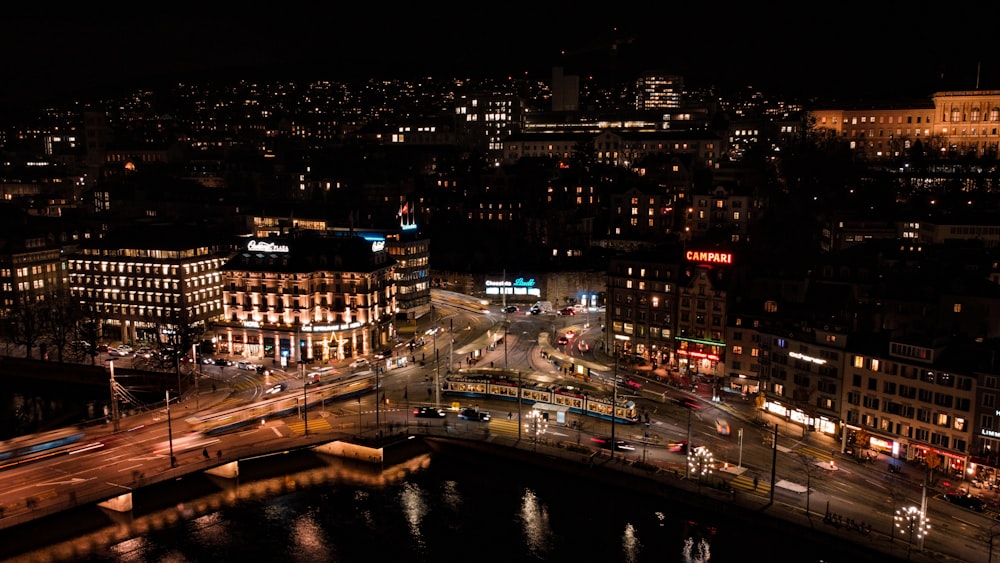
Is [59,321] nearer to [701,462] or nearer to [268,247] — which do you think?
[268,247]

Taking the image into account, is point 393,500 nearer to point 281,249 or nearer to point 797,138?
point 281,249

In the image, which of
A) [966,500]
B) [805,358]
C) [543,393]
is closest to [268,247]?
[543,393]

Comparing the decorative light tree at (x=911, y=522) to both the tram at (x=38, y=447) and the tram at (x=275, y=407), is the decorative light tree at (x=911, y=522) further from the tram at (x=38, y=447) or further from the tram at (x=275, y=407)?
the tram at (x=38, y=447)

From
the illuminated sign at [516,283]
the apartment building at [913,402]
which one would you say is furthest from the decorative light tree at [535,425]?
the illuminated sign at [516,283]

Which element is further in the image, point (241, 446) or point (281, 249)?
point (281, 249)

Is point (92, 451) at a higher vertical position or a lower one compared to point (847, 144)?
lower

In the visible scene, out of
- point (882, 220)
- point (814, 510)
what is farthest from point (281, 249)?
point (882, 220)

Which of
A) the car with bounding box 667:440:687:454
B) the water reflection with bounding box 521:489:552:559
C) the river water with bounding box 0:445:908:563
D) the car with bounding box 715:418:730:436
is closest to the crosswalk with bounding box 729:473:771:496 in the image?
the river water with bounding box 0:445:908:563
